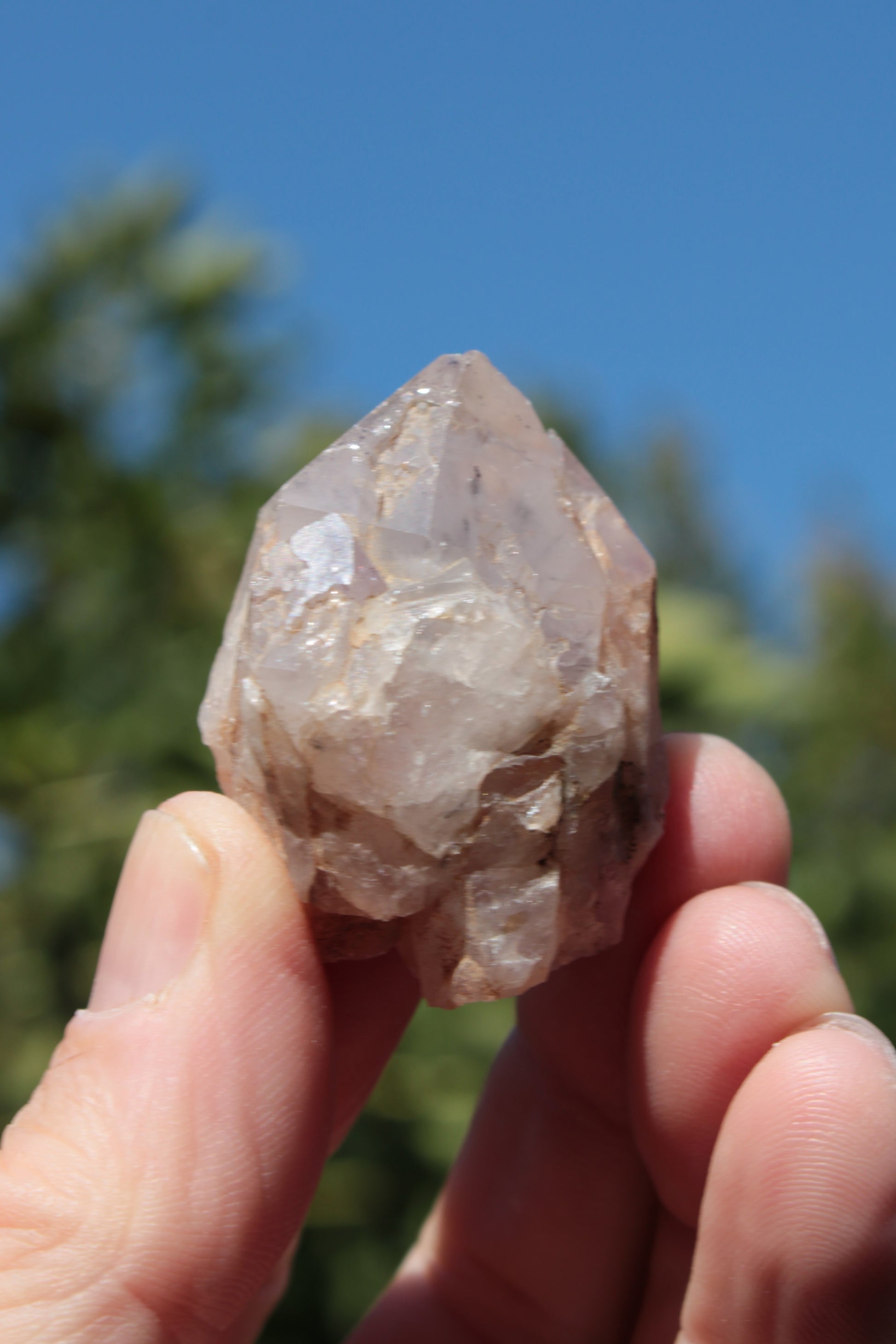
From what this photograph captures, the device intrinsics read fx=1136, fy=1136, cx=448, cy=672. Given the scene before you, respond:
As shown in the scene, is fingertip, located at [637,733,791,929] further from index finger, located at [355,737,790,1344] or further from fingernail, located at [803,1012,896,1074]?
fingernail, located at [803,1012,896,1074]

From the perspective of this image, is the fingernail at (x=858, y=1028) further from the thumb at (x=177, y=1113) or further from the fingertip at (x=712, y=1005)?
the thumb at (x=177, y=1113)

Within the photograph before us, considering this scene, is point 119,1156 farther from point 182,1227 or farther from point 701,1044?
point 701,1044

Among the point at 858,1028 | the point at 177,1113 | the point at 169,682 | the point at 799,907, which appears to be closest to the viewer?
the point at 177,1113

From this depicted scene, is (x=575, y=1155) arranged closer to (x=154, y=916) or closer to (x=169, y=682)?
(x=154, y=916)

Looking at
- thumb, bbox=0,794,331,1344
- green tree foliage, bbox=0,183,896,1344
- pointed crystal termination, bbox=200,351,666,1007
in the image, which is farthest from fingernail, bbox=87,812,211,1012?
green tree foliage, bbox=0,183,896,1344

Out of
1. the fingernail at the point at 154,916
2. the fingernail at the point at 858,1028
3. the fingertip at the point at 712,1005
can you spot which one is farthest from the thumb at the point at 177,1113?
the fingernail at the point at 858,1028

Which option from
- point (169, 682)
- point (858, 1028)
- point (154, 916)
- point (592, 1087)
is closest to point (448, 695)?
point (154, 916)

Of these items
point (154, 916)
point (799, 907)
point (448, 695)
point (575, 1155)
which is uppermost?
point (448, 695)
